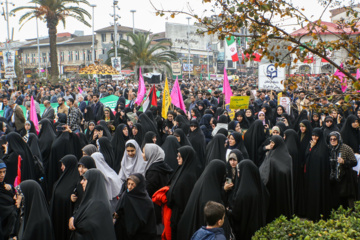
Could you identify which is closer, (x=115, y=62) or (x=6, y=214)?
(x=6, y=214)

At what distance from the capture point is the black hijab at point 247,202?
5.15 m

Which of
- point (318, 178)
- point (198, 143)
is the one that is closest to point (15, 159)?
point (198, 143)

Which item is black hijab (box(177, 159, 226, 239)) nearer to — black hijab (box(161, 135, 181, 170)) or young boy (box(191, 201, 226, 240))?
young boy (box(191, 201, 226, 240))

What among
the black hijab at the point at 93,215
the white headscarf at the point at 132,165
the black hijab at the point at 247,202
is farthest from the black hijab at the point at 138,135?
the black hijab at the point at 93,215

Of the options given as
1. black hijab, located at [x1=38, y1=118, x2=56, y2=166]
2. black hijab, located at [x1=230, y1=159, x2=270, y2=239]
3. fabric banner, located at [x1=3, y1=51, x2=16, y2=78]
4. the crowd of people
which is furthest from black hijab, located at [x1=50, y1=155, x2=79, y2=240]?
fabric banner, located at [x1=3, y1=51, x2=16, y2=78]

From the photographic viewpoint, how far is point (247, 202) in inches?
202

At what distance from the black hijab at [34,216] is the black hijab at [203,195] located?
1.55 meters

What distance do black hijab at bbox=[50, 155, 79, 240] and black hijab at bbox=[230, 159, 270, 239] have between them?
1925mm

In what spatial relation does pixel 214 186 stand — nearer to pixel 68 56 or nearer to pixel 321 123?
pixel 321 123

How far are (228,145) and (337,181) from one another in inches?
69.8

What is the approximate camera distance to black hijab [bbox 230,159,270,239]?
515cm

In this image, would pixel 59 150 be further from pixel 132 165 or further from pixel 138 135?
pixel 132 165

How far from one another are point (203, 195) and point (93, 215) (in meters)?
1.23

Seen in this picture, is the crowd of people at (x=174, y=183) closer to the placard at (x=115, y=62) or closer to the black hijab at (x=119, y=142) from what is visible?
the black hijab at (x=119, y=142)
